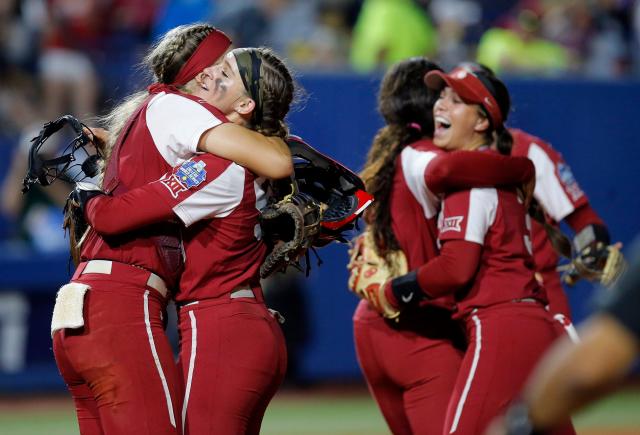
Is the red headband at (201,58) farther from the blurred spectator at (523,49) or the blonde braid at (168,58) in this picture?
the blurred spectator at (523,49)

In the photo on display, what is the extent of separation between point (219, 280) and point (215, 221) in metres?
0.21

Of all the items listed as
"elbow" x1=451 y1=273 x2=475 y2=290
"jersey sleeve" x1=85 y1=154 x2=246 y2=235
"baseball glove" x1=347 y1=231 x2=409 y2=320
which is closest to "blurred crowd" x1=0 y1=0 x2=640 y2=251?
"baseball glove" x1=347 y1=231 x2=409 y2=320

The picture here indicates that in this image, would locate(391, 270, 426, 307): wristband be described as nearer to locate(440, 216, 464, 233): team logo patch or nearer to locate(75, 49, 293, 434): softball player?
locate(440, 216, 464, 233): team logo patch

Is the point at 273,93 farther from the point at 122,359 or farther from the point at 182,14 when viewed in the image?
the point at 182,14

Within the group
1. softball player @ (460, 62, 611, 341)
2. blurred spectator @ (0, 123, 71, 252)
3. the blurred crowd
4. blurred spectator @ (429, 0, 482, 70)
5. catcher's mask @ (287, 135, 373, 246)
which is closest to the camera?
catcher's mask @ (287, 135, 373, 246)

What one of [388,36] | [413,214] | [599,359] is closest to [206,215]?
[413,214]

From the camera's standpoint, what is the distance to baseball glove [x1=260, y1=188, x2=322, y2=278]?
12.5 ft

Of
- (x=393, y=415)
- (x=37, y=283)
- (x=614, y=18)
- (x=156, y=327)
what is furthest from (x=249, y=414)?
(x=614, y=18)

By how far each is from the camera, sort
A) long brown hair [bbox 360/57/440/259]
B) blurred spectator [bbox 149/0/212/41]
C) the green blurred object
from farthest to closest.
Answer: the green blurred object, blurred spectator [bbox 149/0/212/41], long brown hair [bbox 360/57/440/259]

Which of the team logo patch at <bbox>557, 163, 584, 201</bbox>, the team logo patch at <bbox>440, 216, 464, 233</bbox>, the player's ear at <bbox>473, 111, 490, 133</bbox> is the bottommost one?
the team logo patch at <bbox>557, 163, 584, 201</bbox>

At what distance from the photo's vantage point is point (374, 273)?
4.59m

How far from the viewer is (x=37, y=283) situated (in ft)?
29.6

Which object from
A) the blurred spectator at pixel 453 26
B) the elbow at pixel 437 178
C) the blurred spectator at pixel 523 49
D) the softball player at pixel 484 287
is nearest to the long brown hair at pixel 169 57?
the elbow at pixel 437 178

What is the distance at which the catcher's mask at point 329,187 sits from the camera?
4.12 meters
